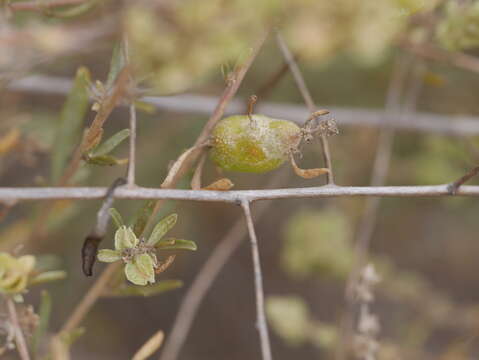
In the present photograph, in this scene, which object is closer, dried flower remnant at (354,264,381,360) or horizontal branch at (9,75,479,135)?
dried flower remnant at (354,264,381,360)

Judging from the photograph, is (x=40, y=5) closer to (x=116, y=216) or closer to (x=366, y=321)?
(x=116, y=216)

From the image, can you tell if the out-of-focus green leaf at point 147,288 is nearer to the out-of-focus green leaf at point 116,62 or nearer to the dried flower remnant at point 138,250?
the dried flower remnant at point 138,250

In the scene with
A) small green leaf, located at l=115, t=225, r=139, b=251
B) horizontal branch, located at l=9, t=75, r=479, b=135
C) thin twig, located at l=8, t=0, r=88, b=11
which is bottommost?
small green leaf, located at l=115, t=225, r=139, b=251

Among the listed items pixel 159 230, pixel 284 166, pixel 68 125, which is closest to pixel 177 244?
pixel 159 230

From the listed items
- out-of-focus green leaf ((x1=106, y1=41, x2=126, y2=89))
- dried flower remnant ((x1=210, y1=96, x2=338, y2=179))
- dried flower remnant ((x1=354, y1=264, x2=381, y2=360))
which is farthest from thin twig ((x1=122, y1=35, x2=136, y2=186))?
dried flower remnant ((x1=354, y1=264, x2=381, y2=360))

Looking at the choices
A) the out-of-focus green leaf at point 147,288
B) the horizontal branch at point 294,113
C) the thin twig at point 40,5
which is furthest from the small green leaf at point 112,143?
the horizontal branch at point 294,113

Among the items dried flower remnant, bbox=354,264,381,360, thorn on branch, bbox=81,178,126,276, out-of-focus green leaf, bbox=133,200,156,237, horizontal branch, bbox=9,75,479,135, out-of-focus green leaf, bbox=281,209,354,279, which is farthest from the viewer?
out-of-focus green leaf, bbox=281,209,354,279

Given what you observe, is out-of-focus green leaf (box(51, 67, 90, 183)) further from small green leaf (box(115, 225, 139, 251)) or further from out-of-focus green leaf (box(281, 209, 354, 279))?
out-of-focus green leaf (box(281, 209, 354, 279))
